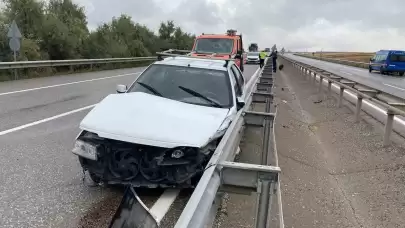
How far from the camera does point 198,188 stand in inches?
94.7

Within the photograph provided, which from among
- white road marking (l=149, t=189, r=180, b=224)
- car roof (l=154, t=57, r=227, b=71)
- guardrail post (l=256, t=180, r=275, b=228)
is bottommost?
white road marking (l=149, t=189, r=180, b=224)

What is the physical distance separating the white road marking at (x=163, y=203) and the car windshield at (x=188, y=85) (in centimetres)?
147

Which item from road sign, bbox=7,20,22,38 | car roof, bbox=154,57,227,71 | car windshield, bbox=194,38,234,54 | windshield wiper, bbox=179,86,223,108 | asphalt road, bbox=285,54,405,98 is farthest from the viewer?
asphalt road, bbox=285,54,405,98

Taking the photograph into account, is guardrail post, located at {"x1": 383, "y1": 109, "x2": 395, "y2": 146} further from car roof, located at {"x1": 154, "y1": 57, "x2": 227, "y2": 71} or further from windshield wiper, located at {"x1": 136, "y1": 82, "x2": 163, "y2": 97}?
windshield wiper, located at {"x1": 136, "y1": 82, "x2": 163, "y2": 97}

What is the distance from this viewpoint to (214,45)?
62.4 ft

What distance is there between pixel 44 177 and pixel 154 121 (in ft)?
5.76

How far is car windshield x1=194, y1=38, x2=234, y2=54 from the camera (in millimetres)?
18859

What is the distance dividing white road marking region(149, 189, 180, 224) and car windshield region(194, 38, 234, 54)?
47.3 feet

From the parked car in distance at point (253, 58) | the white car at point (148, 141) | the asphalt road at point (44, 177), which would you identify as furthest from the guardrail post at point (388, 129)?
the parked car in distance at point (253, 58)

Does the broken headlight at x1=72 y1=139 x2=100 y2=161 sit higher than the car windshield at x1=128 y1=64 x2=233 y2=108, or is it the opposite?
the car windshield at x1=128 y1=64 x2=233 y2=108

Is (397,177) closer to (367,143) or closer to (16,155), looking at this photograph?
(367,143)

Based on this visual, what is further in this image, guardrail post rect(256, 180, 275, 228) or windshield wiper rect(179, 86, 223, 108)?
windshield wiper rect(179, 86, 223, 108)

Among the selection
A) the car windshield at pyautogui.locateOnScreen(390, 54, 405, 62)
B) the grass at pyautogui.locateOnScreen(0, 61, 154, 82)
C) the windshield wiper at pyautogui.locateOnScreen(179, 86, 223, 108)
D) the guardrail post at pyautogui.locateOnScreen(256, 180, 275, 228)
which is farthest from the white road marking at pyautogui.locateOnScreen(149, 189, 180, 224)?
the car windshield at pyautogui.locateOnScreen(390, 54, 405, 62)

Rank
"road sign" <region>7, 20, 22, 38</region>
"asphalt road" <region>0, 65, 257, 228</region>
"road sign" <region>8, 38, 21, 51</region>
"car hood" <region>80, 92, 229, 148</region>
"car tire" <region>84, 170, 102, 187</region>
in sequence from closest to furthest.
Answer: "asphalt road" <region>0, 65, 257, 228</region> < "car hood" <region>80, 92, 229, 148</region> < "car tire" <region>84, 170, 102, 187</region> < "road sign" <region>7, 20, 22, 38</region> < "road sign" <region>8, 38, 21, 51</region>
